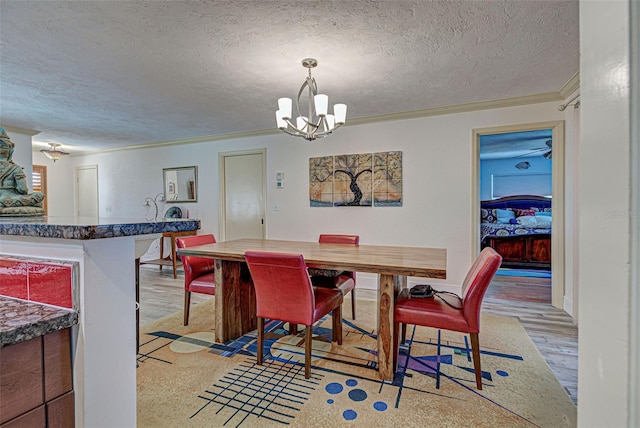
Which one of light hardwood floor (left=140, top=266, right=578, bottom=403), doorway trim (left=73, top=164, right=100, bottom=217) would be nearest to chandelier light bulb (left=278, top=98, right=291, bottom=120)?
light hardwood floor (left=140, top=266, right=578, bottom=403)

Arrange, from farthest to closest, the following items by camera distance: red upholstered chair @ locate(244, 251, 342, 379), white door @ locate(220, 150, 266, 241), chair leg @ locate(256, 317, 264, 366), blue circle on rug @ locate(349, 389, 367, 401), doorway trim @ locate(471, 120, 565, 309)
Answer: white door @ locate(220, 150, 266, 241) < doorway trim @ locate(471, 120, 565, 309) < chair leg @ locate(256, 317, 264, 366) < red upholstered chair @ locate(244, 251, 342, 379) < blue circle on rug @ locate(349, 389, 367, 401)

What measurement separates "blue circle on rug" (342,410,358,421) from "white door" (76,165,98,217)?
6.85 metres

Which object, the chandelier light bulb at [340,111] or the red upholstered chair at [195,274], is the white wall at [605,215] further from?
the red upholstered chair at [195,274]

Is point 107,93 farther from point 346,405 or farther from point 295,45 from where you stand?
point 346,405

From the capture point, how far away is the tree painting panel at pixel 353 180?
4.14m

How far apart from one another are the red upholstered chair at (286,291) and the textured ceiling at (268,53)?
149 centimetres

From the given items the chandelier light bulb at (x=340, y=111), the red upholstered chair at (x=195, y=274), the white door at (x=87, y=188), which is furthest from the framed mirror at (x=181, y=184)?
the chandelier light bulb at (x=340, y=111)

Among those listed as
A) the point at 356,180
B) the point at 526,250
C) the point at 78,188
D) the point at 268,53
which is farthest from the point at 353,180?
the point at 78,188

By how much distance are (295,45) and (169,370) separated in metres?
2.42

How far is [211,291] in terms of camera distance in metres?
2.62

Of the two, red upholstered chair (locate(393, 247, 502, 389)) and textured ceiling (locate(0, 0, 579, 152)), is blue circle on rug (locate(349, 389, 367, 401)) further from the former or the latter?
textured ceiling (locate(0, 0, 579, 152))

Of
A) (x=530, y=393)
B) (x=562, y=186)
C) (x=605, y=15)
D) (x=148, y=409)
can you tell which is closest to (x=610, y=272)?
(x=605, y=15)

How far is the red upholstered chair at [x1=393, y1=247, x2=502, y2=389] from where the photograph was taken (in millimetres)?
1791

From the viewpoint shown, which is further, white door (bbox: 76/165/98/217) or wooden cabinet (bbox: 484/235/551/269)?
white door (bbox: 76/165/98/217)
